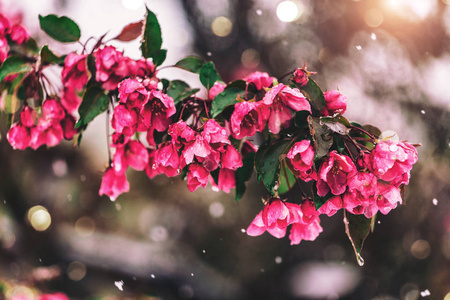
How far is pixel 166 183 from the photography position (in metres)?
0.73

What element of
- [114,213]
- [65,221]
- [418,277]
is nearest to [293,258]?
[418,277]

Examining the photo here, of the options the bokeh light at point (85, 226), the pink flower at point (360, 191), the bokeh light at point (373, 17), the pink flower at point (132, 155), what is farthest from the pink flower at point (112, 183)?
the bokeh light at point (373, 17)

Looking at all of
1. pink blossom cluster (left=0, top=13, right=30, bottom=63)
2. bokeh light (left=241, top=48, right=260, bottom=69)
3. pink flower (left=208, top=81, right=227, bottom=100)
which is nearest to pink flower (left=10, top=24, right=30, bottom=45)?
pink blossom cluster (left=0, top=13, right=30, bottom=63)

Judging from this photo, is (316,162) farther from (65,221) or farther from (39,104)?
(65,221)

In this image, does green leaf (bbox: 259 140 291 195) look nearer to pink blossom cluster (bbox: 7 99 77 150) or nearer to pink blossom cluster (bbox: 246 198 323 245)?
pink blossom cluster (bbox: 246 198 323 245)

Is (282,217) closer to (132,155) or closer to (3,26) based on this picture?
(132,155)

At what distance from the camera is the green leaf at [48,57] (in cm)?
35

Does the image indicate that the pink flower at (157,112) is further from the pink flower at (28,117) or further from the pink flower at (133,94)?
the pink flower at (28,117)

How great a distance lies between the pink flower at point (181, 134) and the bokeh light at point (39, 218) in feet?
1.97

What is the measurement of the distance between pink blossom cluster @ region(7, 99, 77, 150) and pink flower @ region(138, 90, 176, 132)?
11 centimetres

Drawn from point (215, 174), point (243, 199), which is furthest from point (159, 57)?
point (243, 199)

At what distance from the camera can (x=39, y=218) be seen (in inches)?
30.0

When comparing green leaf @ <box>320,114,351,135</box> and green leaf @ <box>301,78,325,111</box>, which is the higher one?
green leaf @ <box>301,78,325,111</box>

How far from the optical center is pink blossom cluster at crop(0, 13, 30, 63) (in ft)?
1.22
